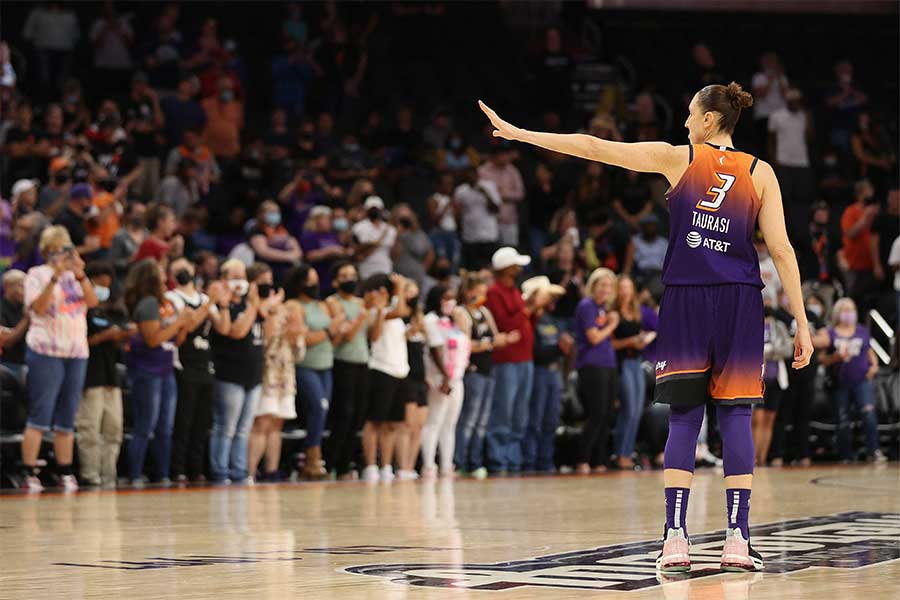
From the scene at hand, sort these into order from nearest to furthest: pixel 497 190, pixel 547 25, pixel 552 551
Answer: pixel 552 551 → pixel 497 190 → pixel 547 25

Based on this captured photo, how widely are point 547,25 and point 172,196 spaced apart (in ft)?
28.4

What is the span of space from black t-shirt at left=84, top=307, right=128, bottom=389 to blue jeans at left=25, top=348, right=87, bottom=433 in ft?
1.08

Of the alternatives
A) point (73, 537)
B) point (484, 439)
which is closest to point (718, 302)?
point (73, 537)

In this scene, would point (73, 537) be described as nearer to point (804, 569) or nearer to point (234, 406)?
point (804, 569)

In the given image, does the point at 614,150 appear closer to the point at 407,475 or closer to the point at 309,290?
the point at 309,290

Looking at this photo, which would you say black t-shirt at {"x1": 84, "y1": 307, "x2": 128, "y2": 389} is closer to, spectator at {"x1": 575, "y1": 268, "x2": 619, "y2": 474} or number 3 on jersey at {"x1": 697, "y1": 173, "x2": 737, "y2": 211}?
spectator at {"x1": 575, "y1": 268, "x2": 619, "y2": 474}

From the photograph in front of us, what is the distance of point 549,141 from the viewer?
20.7 feet

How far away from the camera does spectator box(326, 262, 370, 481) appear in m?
14.2

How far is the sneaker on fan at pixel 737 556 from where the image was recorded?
629cm

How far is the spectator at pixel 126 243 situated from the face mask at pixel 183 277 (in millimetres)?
1365

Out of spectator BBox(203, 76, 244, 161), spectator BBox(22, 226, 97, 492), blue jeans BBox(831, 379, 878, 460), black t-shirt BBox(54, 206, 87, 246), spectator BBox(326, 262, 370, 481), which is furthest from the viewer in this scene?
spectator BBox(203, 76, 244, 161)

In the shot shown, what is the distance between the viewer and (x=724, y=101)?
258 inches

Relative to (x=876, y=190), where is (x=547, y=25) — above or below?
above

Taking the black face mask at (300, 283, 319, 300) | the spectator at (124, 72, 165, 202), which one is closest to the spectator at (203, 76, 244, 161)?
the spectator at (124, 72, 165, 202)
